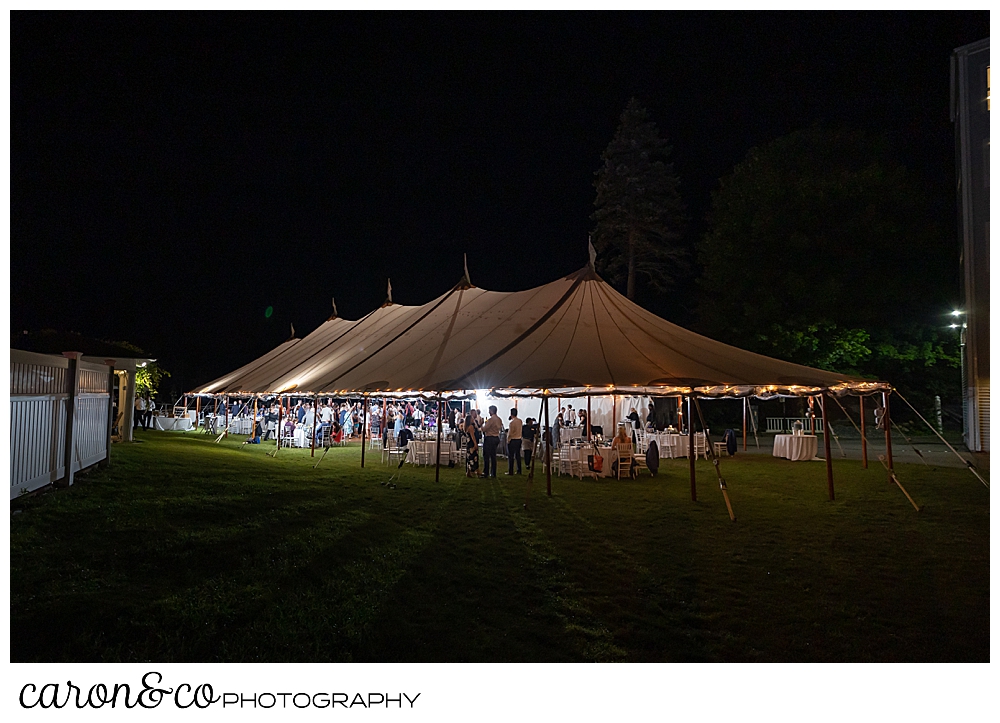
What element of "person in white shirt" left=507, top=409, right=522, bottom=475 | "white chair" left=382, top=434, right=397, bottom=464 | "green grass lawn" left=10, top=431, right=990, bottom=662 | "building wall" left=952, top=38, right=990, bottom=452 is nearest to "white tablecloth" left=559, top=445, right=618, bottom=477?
"person in white shirt" left=507, top=409, right=522, bottom=475

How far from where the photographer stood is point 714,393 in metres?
9.20

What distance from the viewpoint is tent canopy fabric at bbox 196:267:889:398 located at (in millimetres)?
8359

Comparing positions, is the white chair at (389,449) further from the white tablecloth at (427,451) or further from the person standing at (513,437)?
the person standing at (513,437)

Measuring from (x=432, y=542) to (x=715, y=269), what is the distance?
65.3 ft

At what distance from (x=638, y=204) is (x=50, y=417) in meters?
29.9

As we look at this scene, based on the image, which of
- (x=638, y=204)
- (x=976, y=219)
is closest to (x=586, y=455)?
(x=976, y=219)

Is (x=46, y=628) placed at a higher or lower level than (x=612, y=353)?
lower

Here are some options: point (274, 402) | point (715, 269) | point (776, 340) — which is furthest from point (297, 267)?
point (776, 340)

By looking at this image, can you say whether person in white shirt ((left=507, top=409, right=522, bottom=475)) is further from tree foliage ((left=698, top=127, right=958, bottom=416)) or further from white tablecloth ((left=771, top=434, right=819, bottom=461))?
tree foliage ((left=698, top=127, right=958, bottom=416))

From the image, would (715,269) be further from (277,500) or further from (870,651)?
(870,651)

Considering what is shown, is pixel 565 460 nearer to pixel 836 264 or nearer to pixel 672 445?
pixel 672 445

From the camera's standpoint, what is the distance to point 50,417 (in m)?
5.59

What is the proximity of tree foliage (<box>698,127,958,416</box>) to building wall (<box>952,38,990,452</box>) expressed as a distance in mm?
5112
